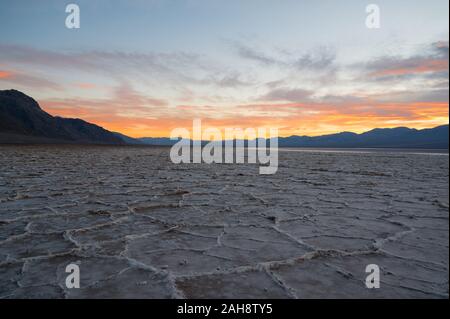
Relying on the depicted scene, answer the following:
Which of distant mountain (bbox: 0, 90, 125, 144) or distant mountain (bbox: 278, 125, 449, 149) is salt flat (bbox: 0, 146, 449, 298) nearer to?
distant mountain (bbox: 0, 90, 125, 144)

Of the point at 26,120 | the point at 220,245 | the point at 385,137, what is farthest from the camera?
the point at 385,137

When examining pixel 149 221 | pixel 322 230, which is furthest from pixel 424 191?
pixel 149 221

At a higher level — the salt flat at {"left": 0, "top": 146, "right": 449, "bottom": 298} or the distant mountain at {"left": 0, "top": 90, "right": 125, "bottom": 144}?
the distant mountain at {"left": 0, "top": 90, "right": 125, "bottom": 144}

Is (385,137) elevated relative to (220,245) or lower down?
elevated

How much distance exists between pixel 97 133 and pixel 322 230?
101 metres

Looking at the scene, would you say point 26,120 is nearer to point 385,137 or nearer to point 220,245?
point 220,245

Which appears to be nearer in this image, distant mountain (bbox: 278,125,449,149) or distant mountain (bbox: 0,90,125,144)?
distant mountain (bbox: 0,90,125,144)

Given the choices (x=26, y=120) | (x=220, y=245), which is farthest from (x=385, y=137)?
(x=220, y=245)

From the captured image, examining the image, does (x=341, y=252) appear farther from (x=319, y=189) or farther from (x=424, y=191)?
(x=424, y=191)

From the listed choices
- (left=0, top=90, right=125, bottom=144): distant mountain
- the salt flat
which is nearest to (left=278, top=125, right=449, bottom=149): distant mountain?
(left=0, top=90, right=125, bottom=144): distant mountain

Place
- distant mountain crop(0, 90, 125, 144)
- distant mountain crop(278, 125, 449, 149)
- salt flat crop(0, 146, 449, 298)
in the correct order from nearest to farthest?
salt flat crop(0, 146, 449, 298) → distant mountain crop(0, 90, 125, 144) → distant mountain crop(278, 125, 449, 149)

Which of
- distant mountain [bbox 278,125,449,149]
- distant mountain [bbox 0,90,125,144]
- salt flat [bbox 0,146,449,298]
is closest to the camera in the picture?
salt flat [bbox 0,146,449,298]

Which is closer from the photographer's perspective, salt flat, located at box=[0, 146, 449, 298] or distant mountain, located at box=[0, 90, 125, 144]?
salt flat, located at box=[0, 146, 449, 298]

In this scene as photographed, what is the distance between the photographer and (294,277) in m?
2.12
